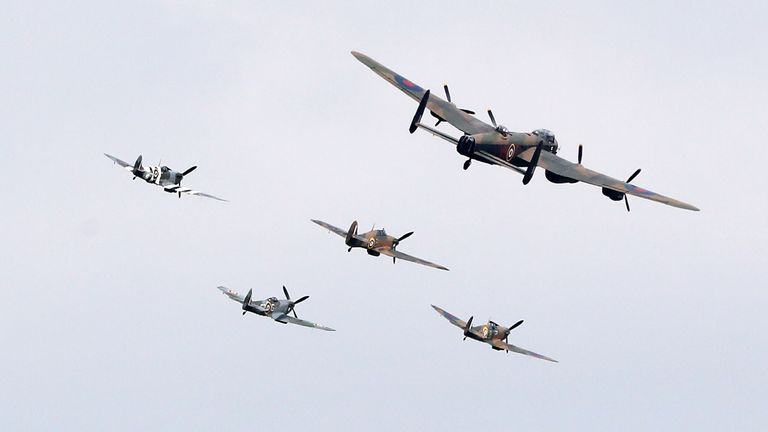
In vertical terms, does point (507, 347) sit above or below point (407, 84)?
below

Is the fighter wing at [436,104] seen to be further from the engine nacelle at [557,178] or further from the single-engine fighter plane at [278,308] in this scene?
the single-engine fighter plane at [278,308]

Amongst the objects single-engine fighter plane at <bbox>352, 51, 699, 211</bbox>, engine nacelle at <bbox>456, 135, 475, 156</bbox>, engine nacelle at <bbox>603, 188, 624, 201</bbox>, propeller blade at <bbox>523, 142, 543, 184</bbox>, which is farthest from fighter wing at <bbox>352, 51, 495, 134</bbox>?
engine nacelle at <bbox>603, 188, 624, 201</bbox>

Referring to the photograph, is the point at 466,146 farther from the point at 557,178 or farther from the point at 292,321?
the point at 292,321

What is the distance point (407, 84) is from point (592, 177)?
808 inches

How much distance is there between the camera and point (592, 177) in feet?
422

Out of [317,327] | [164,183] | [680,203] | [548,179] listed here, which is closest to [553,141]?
[548,179]

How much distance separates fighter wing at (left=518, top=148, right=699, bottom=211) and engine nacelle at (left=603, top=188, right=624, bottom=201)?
59cm

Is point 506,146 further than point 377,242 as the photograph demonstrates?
No

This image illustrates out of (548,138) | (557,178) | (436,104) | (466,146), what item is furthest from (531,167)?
(436,104)

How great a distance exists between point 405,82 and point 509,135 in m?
17.8

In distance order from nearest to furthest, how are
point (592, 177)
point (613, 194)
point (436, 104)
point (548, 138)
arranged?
1. point (592, 177)
2. point (613, 194)
3. point (548, 138)
4. point (436, 104)

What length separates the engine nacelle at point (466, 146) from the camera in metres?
119

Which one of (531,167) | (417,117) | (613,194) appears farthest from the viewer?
(613,194)

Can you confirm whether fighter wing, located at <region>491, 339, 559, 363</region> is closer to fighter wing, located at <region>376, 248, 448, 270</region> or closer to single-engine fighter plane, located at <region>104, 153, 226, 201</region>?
fighter wing, located at <region>376, 248, 448, 270</region>
